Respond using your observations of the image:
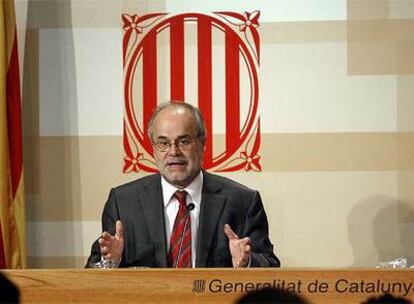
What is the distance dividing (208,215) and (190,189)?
147 mm

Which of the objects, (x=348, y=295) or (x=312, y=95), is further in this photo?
(x=312, y=95)

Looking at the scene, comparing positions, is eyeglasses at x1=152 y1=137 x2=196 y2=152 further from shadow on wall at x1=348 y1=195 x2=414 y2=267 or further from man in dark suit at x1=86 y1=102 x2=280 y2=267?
shadow on wall at x1=348 y1=195 x2=414 y2=267

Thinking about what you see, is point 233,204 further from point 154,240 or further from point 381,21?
point 381,21

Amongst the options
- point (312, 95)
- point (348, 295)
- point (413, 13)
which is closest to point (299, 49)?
point (312, 95)

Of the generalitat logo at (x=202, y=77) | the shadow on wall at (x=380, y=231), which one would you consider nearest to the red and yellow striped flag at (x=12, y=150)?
the generalitat logo at (x=202, y=77)

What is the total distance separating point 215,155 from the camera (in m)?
4.34

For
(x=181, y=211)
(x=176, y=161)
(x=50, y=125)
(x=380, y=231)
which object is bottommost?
(x=380, y=231)

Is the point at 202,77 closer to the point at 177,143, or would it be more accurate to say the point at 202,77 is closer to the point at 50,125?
the point at 50,125

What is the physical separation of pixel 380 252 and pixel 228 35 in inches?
54.2

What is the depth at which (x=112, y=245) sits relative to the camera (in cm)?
286

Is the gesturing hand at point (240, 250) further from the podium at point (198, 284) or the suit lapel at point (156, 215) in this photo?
the podium at point (198, 284)

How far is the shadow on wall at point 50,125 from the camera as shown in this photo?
437 centimetres

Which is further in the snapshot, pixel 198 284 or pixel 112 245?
pixel 112 245

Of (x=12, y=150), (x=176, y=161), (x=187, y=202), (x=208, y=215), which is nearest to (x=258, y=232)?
(x=208, y=215)
